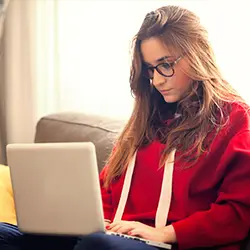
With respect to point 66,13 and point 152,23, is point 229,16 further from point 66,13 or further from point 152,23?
point 66,13

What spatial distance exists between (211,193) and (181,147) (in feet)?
0.48

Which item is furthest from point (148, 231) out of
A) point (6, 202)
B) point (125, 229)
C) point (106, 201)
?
point (6, 202)

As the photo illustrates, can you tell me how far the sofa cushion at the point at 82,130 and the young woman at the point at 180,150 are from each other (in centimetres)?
20

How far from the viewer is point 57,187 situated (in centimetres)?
139

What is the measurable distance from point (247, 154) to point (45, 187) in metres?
0.51

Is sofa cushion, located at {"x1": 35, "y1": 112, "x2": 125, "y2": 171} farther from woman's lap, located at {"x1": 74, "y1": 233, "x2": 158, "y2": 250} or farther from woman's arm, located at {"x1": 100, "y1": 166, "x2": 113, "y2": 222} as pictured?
woman's lap, located at {"x1": 74, "y1": 233, "x2": 158, "y2": 250}

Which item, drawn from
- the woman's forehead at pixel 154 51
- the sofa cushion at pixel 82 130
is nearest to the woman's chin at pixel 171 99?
the woman's forehead at pixel 154 51

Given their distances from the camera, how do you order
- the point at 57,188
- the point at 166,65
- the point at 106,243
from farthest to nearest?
the point at 166,65 → the point at 57,188 → the point at 106,243

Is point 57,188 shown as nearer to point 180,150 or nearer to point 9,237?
point 9,237

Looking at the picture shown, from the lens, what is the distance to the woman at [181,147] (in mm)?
1464

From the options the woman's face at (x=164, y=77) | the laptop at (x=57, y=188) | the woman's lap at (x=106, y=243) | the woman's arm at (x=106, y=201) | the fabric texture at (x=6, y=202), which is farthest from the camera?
the fabric texture at (x=6, y=202)

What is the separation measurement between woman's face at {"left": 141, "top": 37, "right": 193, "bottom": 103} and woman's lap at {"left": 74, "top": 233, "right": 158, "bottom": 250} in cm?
50

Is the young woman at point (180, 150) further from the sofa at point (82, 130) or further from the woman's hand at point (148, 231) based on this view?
the sofa at point (82, 130)

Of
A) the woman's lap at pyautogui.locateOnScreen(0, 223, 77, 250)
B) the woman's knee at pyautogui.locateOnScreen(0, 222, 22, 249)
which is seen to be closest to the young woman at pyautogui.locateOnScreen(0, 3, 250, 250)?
the woman's lap at pyautogui.locateOnScreen(0, 223, 77, 250)
